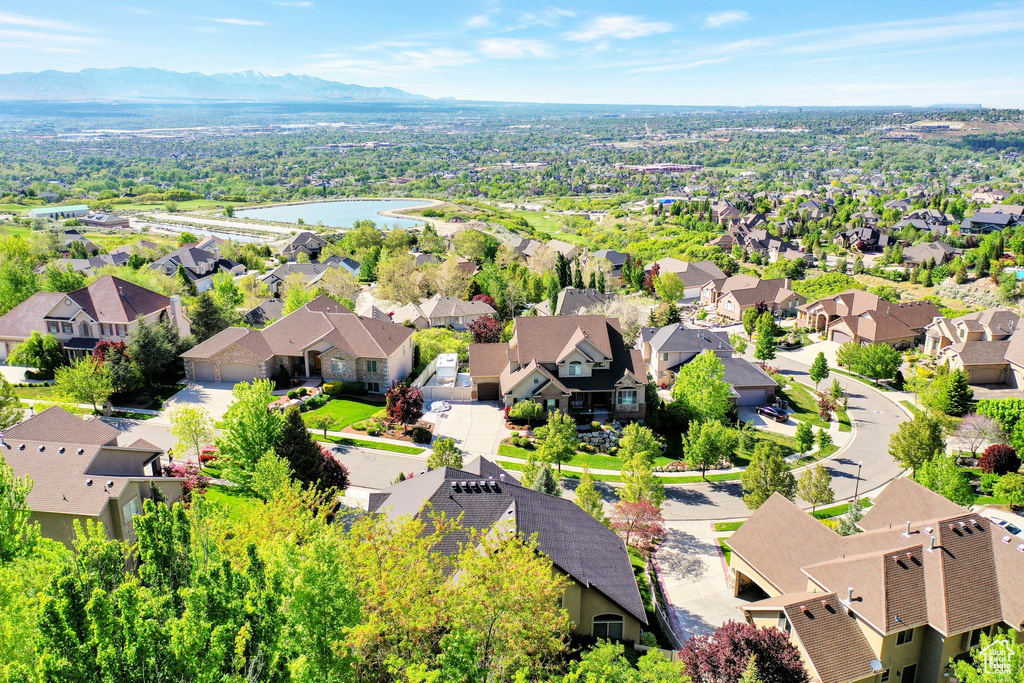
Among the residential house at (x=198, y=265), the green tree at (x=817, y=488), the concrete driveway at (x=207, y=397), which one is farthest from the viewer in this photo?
the residential house at (x=198, y=265)

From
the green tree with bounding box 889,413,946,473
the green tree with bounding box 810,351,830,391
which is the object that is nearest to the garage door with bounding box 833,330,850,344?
the green tree with bounding box 810,351,830,391

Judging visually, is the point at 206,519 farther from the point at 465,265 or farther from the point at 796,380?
the point at 465,265

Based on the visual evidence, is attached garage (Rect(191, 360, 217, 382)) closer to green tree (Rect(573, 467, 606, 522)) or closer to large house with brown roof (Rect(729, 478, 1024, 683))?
green tree (Rect(573, 467, 606, 522))

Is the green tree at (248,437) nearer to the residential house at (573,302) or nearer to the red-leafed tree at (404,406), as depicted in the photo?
the red-leafed tree at (404,406)

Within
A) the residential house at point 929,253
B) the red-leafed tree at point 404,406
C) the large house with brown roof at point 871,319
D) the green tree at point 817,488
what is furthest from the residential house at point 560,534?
the residential house at point 929,253

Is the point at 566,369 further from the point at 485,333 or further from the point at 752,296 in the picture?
the point at 752,296
